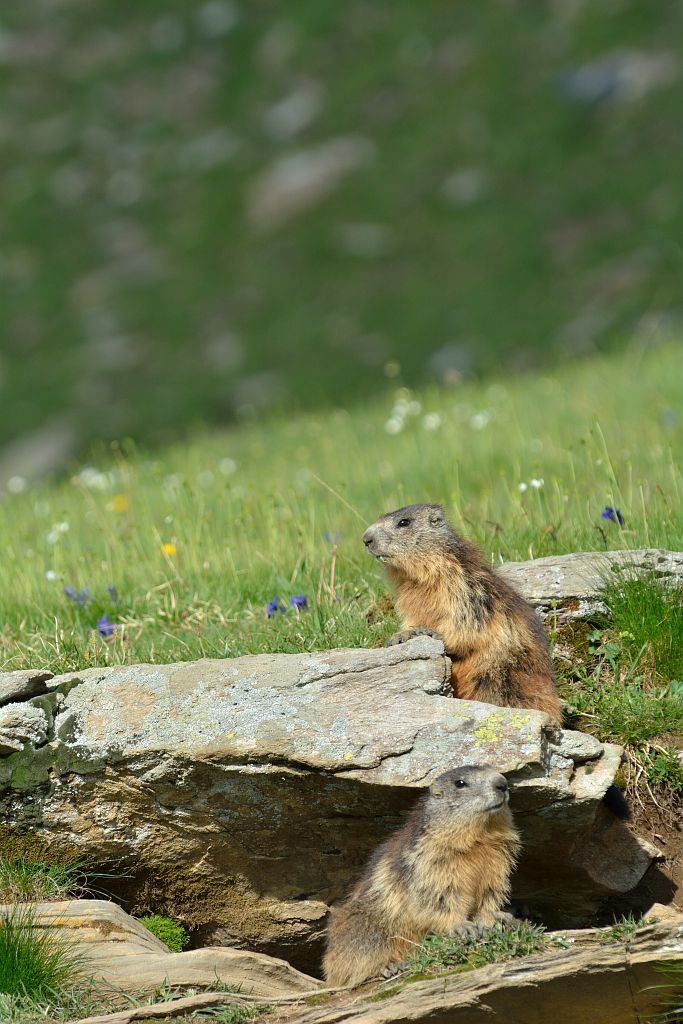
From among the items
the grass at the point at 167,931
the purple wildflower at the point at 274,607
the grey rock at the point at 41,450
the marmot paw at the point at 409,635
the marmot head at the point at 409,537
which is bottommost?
the grey rock at the point at 41,450

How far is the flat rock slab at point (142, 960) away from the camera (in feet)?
19.4

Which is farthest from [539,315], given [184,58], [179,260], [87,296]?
[184,58]

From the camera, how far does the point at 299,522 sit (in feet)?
29.6

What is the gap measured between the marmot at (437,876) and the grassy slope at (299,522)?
1.64m

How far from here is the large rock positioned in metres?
6.07

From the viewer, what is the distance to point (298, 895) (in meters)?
6.62

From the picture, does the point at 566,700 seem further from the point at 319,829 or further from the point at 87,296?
the point at 87,296

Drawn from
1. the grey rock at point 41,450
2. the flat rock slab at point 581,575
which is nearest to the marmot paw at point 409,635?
the flat rock slab at point 581,575

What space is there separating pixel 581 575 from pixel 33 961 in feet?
12.1

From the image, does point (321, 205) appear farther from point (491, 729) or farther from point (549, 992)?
point (549, 992)

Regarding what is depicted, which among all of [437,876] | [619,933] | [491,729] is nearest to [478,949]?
[437,876]

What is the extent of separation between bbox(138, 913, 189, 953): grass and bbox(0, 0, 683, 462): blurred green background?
56.8ft

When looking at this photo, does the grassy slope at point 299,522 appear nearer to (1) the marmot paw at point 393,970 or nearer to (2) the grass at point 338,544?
(2) the grass at point 338,544

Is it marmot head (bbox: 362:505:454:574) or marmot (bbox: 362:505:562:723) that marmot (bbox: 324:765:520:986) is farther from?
marmot head (bbox: 362:505:454:574)
